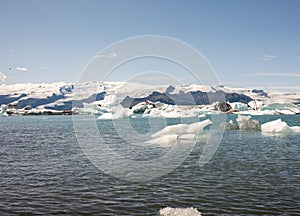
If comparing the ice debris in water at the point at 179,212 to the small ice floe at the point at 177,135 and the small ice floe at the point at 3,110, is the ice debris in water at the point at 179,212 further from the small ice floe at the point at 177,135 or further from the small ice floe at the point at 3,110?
the small ice floe at the point at 3,110

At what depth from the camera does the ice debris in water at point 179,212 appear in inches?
395

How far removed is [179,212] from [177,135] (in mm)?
21726

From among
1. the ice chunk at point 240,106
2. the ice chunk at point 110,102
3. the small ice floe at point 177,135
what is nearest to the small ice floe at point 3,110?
the ice chunk at point 110,102

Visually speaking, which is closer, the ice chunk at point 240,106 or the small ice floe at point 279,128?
the small ice floe at point 279,128

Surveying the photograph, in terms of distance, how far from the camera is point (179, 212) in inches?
400

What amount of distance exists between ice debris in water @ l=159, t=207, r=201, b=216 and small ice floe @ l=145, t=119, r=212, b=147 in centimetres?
1935

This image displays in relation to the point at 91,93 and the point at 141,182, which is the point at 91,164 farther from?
the point at 91,93

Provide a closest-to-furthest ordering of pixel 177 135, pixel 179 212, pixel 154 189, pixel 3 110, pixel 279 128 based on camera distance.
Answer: pixel 179 212, pixel 154 189, pixel 177 135, pixel 279 128, pixel 3 110

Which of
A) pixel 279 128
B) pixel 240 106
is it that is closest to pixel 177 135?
pixel 279 128

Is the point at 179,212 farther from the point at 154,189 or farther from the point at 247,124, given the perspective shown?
the point at 247,124

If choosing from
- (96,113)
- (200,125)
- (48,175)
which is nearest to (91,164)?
(48,175)

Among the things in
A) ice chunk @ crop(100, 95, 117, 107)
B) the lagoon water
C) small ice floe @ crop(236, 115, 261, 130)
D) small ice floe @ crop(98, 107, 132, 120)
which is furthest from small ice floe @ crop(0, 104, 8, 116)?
the lagoon water

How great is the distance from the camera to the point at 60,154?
23.6 meters

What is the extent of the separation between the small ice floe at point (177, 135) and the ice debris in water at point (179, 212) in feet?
63.5
